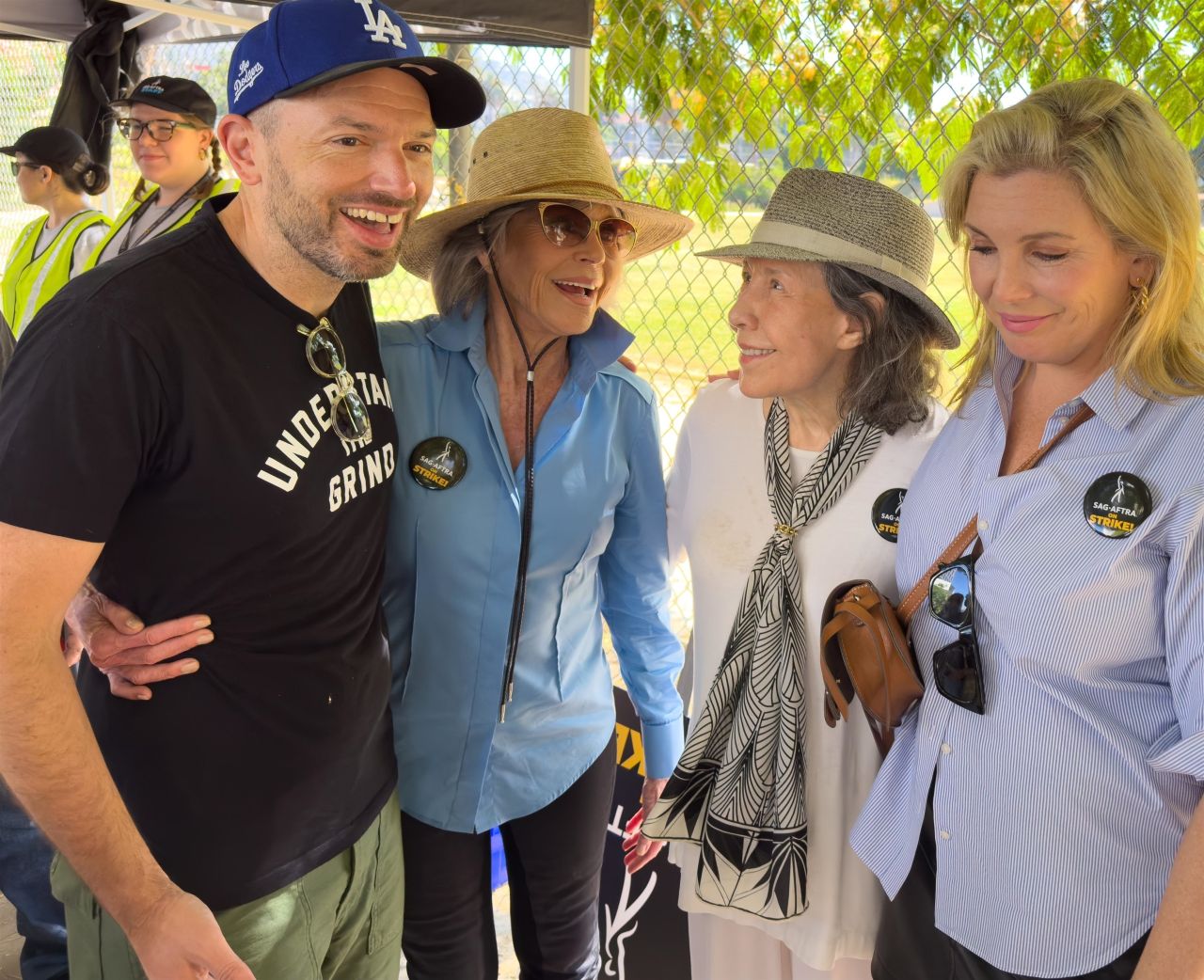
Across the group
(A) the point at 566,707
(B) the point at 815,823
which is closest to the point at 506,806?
(A) the point at 566,707

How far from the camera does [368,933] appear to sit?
206cm

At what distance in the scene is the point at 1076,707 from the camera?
61.5 inches

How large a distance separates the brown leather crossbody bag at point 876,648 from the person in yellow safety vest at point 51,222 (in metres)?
4.51

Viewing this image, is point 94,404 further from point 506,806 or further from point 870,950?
point 870,950

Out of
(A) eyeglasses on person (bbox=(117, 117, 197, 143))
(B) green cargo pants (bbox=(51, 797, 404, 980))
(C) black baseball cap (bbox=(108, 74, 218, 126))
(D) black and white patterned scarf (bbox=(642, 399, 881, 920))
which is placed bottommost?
(B) green cargo pants (bbox=(51, 797, 404, 980))

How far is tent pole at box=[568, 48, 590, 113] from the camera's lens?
10.5ft

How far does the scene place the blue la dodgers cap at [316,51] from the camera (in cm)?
166

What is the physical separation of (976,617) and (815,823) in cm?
66

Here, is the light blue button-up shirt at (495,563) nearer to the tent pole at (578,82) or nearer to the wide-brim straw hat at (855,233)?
the wide-brim straw hat at (855,233)

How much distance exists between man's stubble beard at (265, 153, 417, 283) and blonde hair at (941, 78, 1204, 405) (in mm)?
1069

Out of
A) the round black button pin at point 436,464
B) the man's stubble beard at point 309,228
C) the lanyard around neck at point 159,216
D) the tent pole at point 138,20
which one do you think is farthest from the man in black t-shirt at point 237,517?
the tent pole at point 138,20

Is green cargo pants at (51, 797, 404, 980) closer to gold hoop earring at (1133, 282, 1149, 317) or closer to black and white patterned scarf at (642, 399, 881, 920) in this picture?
black and white patterned scarf at (642, 399, 881, 920)

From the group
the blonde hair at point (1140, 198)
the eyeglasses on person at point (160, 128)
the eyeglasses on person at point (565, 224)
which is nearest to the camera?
the blonde hair at point (1140, 198)

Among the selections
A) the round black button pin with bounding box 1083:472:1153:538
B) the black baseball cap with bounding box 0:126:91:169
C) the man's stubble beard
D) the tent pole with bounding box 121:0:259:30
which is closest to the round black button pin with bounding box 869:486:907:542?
the round black button pin with bounding box 1083:472:1153:538
